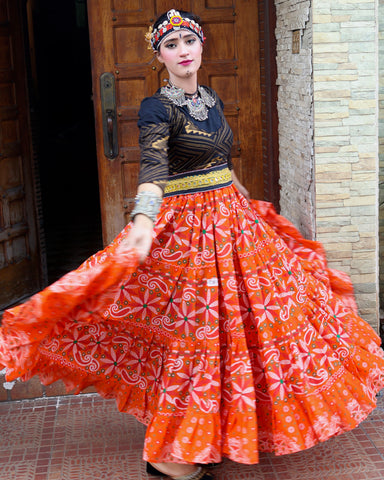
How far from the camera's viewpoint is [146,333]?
318cm

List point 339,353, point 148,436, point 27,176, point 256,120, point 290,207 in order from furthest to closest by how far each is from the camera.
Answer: point 27,176, point 256,120, point 290,207, point 339,353, point 148,436

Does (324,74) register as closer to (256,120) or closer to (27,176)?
(256,120)

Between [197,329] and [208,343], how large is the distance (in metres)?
0.08

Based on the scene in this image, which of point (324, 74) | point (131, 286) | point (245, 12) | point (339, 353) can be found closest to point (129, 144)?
point (245, 12)

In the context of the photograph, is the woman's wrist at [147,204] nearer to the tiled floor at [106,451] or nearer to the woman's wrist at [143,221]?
the woman's wrist at [143,221]

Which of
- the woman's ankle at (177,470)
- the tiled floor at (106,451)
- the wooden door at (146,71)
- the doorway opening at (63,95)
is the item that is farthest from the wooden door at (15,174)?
the doorway opening at (63,95)

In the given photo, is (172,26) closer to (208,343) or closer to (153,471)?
(208,343)

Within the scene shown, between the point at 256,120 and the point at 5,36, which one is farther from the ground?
the point at 5,36

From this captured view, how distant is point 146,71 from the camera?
4562 mm

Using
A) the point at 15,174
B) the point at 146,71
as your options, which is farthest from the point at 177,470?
the point at 15,174

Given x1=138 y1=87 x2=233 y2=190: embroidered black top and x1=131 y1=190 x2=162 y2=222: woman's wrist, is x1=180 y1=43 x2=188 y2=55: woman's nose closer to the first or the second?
x1=138 y1=87 x2=233 y2=190: embroidered black top

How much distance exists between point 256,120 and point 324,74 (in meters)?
1.03

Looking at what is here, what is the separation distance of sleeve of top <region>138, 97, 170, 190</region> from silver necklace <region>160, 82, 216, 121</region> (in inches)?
3.2

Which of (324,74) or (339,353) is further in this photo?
(324,74)
